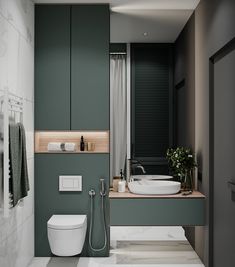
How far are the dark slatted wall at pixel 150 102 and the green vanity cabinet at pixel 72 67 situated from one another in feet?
1.38

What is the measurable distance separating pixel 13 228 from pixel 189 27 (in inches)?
105

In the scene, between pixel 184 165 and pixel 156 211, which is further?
pixel 184 165

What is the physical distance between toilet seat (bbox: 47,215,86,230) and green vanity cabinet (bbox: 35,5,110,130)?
0.86m

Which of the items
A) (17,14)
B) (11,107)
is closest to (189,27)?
(17,14)

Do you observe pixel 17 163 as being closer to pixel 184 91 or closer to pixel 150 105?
pixel 150 105

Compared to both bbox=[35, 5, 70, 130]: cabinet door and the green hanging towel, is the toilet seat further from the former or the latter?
bbox=[35, 5, 70, 130]: cabinet door

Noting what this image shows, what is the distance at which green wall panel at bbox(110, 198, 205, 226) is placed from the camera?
3639mm

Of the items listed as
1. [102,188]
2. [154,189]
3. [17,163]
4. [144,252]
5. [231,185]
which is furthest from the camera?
[144,252]

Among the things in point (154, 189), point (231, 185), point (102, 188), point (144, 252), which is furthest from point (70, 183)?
point (231, 185)

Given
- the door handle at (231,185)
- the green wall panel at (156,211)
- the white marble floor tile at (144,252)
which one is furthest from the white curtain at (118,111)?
the door handle at (231,185)

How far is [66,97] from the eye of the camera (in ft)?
13.1

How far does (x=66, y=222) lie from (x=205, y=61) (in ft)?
6.20

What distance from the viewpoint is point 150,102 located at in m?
4.28

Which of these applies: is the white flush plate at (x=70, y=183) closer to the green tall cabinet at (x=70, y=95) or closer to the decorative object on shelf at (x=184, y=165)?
the green tall cabinet at (x=70, y=95)
